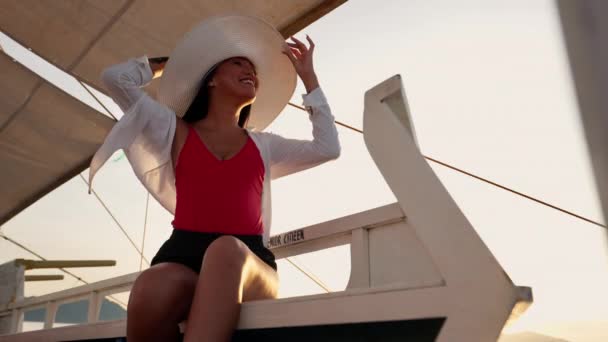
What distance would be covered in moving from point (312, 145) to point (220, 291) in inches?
25.0

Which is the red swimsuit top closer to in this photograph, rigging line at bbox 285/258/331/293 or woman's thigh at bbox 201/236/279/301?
woman's thigh at bbox 201/236/279/301

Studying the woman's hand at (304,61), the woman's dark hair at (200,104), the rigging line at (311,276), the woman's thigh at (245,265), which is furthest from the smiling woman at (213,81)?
the rigging line at (311,276)

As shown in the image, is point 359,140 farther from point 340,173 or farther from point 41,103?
point 41,103

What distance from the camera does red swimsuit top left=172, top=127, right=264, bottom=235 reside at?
1.21 meters

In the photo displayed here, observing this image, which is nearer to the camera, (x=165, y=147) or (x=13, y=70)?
(x=165, y=147)

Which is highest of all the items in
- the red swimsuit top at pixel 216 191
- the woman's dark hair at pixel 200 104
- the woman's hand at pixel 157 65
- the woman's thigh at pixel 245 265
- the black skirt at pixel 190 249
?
the woman's hand at pixel 157 65

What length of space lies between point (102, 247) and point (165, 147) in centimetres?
387

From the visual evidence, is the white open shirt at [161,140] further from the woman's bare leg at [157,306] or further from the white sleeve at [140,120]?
the woman's bare leg at [157,306]

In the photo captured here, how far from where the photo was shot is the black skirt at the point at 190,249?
3.63 ft

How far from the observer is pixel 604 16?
17 cm

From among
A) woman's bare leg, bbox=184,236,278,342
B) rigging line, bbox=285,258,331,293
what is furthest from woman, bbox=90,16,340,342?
rigging line, bbox=285,258,331,293

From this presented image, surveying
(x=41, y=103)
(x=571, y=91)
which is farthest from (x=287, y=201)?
(x=571, y=91)

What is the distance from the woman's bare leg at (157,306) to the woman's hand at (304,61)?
0.64 metres

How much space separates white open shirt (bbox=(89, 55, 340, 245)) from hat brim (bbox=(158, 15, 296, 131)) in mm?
119
